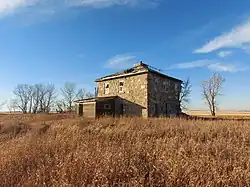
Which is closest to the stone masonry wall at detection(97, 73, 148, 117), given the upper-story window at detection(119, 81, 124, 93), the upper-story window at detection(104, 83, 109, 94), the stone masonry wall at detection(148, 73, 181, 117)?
the upper-story window at detection(119, 81, 124, 93)

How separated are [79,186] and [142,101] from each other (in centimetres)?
2739

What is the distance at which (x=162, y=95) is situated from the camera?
3272 centimetres

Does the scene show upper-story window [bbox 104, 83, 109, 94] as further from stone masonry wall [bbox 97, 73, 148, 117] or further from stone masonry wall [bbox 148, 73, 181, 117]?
stone masonry wall [bbox 148, 73, 181, 117]

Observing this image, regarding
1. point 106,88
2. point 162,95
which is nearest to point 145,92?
point 162,95

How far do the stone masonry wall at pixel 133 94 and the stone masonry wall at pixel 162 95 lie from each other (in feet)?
2.56

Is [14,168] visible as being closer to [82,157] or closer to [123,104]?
[82,157]

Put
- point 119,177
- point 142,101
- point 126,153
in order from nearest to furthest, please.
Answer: point 119,177, point 126,153, point 142,101

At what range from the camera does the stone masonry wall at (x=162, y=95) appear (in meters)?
30.7

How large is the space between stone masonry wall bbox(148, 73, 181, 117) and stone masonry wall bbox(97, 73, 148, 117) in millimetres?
779

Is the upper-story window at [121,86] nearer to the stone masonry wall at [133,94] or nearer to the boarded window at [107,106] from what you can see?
the stone masonry wall at [133,94]

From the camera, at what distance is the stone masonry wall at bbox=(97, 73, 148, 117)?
30.5m

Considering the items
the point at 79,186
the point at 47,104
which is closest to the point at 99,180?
the point at 79,186

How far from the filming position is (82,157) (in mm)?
4359

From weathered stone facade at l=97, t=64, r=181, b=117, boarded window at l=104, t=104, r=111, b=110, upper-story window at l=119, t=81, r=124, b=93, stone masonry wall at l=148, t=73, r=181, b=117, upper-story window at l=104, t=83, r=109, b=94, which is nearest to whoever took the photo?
weathered stone facade at l=97, t=64, r=181, b=117
